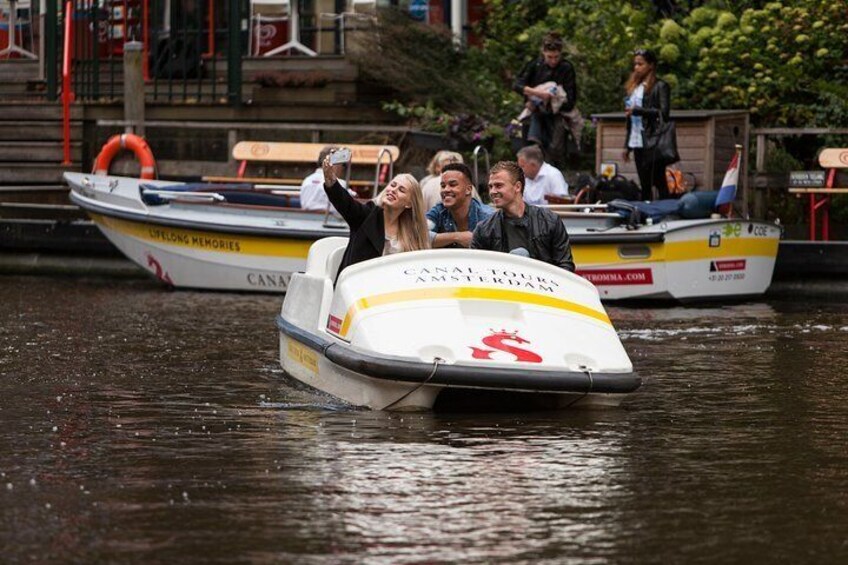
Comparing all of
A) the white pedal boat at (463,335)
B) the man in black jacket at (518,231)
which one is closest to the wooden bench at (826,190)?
the man in black jacket at (518,231)

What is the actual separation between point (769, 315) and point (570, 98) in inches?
146

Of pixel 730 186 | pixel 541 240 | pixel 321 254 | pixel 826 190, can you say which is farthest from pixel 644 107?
pixel 541 240

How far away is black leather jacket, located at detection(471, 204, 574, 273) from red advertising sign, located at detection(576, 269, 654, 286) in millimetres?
6959

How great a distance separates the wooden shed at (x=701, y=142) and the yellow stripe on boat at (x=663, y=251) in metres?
1.70

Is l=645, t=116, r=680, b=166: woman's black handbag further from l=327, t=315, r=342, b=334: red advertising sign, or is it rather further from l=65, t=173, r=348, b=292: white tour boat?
l=327, t=315, r=342, b=334: red advertising sign

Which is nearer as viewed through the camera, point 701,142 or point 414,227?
point 414,227

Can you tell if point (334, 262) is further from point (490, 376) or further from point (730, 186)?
point (730, 186)

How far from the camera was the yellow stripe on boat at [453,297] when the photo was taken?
33.5 feet

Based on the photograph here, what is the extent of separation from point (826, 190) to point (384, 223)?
8998mm

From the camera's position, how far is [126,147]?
23000 mm

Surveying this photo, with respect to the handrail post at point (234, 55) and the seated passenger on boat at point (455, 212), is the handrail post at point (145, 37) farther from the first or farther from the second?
the seated passenger on boat at point (455, 212)

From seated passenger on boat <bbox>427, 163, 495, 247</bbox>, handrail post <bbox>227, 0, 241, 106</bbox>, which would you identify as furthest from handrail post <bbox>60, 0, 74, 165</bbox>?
seated passenger on boat <bbox>427, 163, 495, 247</bbox>

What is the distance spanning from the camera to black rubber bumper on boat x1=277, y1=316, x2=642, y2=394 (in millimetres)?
9594

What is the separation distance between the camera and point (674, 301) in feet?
60.3
